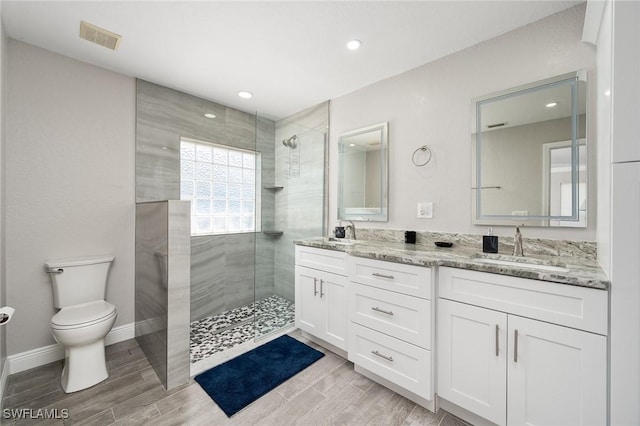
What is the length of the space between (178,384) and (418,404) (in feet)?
5.28

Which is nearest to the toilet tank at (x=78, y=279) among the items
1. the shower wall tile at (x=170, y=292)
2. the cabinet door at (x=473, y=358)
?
the shower wall tile at (x=170, y=292)

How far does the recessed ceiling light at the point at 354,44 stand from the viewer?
1.97 metres

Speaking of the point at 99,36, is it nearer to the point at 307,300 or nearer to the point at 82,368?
the point at 82,368

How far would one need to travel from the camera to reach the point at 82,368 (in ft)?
5.91

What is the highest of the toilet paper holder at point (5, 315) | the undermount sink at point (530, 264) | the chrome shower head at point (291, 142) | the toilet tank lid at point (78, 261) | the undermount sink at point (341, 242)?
the chrome shower head at point (291, 142)

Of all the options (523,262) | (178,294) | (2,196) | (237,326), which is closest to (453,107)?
(523,262)

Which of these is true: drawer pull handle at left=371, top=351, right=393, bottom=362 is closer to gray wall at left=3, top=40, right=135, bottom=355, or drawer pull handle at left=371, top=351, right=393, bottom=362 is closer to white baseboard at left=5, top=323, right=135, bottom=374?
gray wall at left=3, top=40, right=135, bottom=355

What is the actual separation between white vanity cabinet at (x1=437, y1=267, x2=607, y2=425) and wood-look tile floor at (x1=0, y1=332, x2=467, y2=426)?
0.32m

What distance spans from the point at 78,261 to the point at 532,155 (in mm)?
3470

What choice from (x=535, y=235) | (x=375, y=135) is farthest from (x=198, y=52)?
(x=535, y=235)

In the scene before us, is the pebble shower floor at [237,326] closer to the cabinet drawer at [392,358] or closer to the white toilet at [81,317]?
the white toilet at [81,317]

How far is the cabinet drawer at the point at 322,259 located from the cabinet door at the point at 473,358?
80cm

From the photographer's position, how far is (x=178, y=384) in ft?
5.98

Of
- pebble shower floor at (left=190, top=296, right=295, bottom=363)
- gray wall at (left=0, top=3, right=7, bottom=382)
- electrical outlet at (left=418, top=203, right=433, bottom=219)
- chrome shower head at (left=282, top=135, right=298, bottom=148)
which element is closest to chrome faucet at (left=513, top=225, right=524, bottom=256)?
electrical outlet at (left=418, top=203, right=433, bottom=219)
